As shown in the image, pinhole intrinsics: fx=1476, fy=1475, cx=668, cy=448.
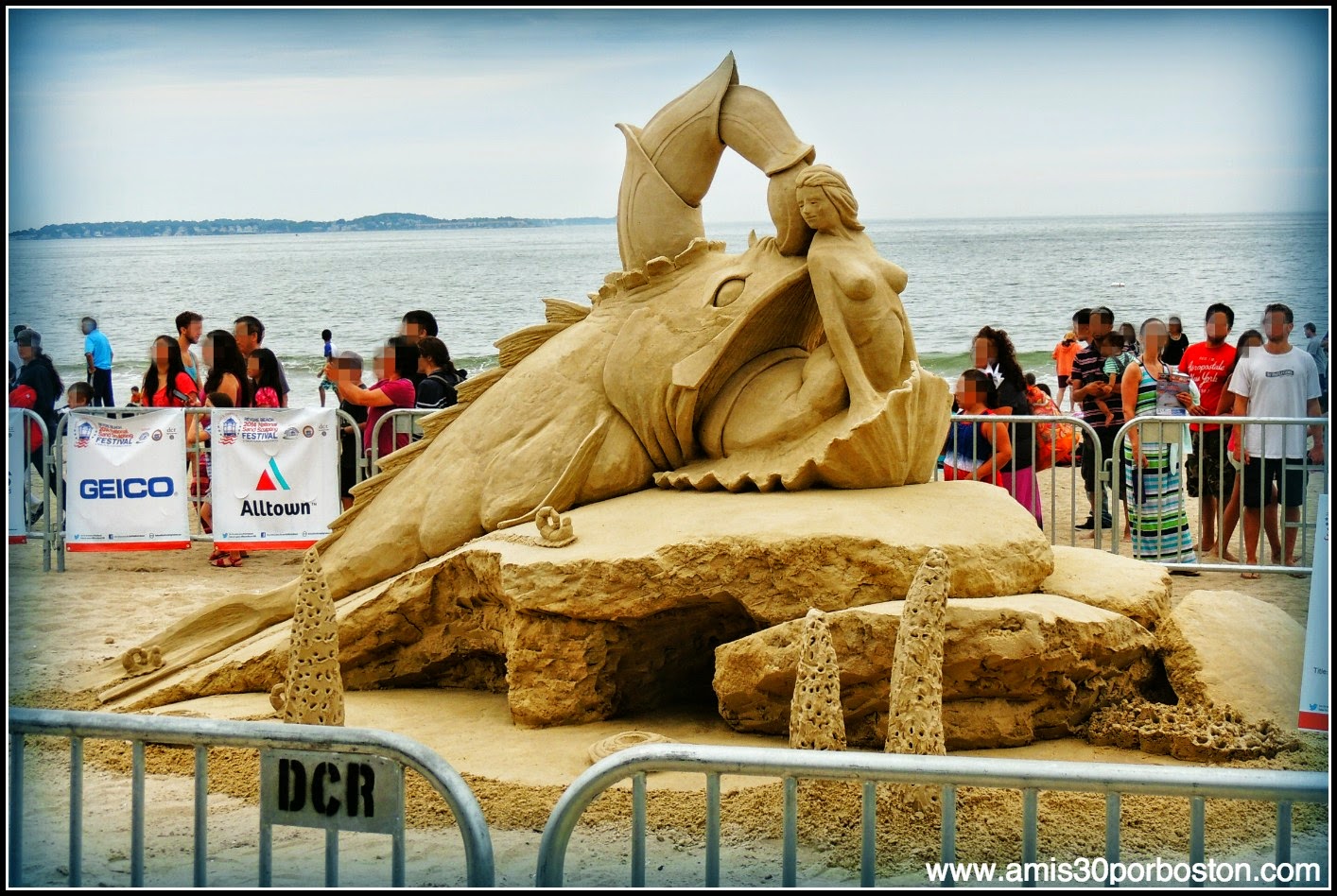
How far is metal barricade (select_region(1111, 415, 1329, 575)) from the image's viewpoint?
27.6 feet

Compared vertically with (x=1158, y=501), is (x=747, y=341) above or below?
above

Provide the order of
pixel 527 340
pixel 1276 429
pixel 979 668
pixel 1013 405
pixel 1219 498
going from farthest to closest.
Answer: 1. pixel 1013 405
2. pixel 1219 498
3. pixel 1276 429
4. pixel 527 340
5. pixel 979 668

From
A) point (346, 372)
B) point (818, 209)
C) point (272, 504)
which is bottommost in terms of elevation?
point (272, 504)

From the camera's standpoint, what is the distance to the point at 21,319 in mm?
3740

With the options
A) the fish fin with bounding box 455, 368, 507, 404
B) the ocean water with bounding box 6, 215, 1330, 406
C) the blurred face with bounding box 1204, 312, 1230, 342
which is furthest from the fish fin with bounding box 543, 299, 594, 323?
the ocean water with bounding box 6, 215, 1330, 406

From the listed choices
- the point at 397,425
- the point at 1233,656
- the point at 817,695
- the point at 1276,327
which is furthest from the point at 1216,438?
the point at 817,695

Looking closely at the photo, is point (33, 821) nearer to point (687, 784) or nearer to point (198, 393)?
point (687, 784)

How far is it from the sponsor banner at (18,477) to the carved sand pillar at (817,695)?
20.2 ft

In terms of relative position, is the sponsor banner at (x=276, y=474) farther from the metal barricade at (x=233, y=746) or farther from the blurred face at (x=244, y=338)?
the metal barricade at (x=233, y=746)

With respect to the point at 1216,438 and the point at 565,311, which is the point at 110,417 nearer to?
the point at 565,311

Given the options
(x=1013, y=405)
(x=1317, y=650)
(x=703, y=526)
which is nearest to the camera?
(x=1317, y=650)

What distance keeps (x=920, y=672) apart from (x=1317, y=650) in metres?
1.57

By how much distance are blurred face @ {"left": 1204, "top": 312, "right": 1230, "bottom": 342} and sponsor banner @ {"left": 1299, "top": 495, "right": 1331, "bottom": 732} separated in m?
5.72

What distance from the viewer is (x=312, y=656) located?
Answer: 18.3 feet
